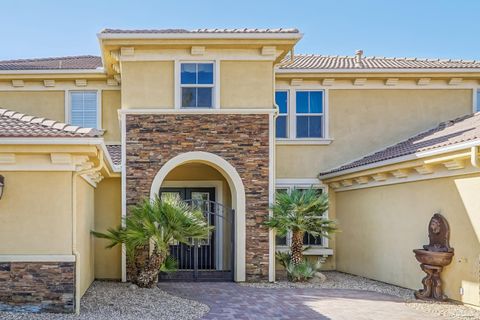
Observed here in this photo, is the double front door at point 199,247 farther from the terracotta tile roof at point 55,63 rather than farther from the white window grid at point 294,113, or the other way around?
the terracotta tile roof at point 55,63

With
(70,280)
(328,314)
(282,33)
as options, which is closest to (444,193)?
(328,314)

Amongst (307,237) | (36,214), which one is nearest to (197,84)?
(307,237)

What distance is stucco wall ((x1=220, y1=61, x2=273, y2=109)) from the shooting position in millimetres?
15609

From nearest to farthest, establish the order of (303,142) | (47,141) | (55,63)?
1. (47,141)
2. (303,142)
3. (55,63)

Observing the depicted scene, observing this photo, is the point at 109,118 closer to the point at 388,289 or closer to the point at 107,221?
the point at 107,221

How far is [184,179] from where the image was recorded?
18.9 m

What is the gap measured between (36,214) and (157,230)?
10.7 feet

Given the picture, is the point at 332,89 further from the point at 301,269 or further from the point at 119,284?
the point at 119,284

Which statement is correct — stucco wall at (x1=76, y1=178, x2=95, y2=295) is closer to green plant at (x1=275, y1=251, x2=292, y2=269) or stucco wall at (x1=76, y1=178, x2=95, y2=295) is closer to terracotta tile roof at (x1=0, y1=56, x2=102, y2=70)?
green plant at (x1=275, y1=251, x2=292, y2=269)

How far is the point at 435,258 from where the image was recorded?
40.3 ft

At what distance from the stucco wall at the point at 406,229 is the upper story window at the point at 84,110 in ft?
28.2

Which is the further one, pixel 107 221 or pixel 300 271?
pixel 107 221

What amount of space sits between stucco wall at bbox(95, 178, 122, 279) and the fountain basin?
8.13 meters

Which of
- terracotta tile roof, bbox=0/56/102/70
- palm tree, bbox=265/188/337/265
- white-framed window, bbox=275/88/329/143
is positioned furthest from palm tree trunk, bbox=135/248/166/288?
terracotta tile roof, bbox=0/56/102/70
